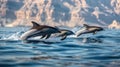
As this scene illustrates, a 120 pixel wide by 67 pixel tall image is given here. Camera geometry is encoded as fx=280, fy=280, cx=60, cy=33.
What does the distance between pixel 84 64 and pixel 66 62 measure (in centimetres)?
84

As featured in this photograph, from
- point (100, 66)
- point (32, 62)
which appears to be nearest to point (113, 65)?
point (100, 66)

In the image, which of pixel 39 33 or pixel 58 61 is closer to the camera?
pixel 58 61

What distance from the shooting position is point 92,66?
11406 mm

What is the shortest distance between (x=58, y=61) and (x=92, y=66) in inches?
72.5

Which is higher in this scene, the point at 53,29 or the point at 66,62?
the point at 53,29

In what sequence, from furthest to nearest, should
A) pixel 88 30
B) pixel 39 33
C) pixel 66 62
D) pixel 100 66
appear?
pixel 88 30, pixel 39 33, pixel 66 62, pixel 100 66

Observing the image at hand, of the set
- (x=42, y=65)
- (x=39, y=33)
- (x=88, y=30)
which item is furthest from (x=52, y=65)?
(x=88, y=30)

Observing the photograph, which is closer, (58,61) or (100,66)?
(100,66)

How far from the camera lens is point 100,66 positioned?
11367 millimetres

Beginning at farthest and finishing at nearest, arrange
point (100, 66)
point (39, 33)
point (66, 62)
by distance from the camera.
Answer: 1. point (39, 33)
2. point (66, 62)
3. point (100, 66)

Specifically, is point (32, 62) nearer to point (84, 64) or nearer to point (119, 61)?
point (84, 64)

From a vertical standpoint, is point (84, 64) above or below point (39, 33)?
below

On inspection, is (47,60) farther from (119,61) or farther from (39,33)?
(39,33)

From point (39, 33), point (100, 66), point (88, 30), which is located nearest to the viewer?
point (100, 66)
